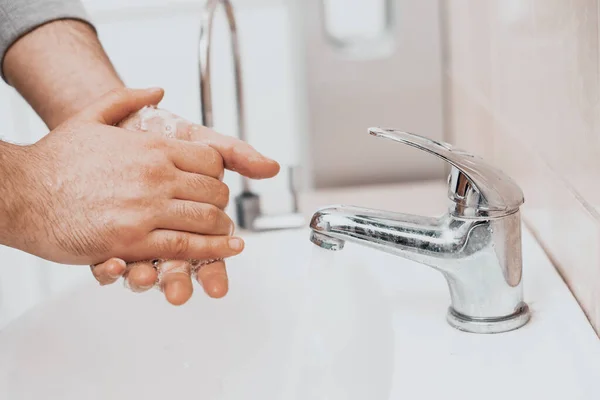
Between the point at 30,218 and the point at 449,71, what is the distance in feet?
2.32

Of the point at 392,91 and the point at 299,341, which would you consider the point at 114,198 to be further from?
the point at 392,91

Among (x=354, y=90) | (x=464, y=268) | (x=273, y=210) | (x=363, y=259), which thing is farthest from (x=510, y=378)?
(x=354, y=90)

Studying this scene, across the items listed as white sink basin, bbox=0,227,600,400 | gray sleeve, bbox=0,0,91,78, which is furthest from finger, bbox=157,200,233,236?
gray sleeve, bbox=0,0,91,78

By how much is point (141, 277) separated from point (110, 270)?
3 cm

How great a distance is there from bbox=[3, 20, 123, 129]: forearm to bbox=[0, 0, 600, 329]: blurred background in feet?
0.59

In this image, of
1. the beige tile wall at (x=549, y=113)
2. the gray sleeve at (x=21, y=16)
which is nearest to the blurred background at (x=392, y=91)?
the beige tile wall at (x=549, y=113)

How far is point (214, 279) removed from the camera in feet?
2.16

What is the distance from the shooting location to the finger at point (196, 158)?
0.70 m

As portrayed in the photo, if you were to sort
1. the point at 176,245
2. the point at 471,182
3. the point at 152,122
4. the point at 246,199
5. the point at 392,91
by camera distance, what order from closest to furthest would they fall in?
the point at 471,182
the point at 176,245
the point at 152,122
the point at 246,199
the point at 392,91

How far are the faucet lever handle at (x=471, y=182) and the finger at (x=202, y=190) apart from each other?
0.20m

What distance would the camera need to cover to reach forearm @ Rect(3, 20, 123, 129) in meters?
0.83

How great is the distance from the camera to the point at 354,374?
665 millimetres

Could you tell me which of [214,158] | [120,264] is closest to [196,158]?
[214,158]

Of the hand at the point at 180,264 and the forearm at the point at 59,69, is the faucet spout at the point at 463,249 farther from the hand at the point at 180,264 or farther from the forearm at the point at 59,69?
the forearm at the point at 59,69
